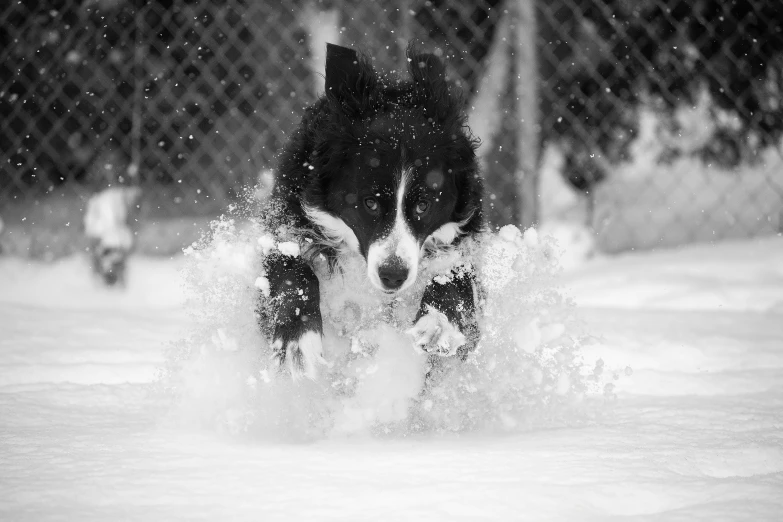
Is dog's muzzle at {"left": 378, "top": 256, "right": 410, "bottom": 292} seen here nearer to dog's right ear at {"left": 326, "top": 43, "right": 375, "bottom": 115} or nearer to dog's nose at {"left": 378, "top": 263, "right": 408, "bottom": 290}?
dog's nose at {"left": 378, "top": 263, "right": 408, "bottom": 290}

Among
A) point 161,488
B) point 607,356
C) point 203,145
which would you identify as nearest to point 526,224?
point 607,356

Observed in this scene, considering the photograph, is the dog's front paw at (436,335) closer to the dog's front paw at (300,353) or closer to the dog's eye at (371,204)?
the dog's front paw at (300,353)

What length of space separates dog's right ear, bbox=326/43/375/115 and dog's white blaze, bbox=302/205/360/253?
0.33 meters

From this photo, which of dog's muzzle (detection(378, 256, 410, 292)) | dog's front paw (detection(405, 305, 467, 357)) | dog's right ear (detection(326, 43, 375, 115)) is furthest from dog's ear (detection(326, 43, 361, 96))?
dog's front paw (detection(405, 305, 467, 357))

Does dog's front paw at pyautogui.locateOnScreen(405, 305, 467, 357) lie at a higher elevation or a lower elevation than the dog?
lower

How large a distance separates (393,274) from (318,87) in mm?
2608

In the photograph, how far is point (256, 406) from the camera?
200 centimetres

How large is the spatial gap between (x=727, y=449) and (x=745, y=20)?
3.84 metres

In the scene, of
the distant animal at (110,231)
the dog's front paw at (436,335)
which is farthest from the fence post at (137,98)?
the dog's front paw at (436,335)

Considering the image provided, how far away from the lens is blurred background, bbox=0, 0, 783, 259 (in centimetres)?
457

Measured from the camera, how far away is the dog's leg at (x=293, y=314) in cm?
199

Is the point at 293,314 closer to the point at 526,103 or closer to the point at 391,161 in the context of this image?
the point at 391,161

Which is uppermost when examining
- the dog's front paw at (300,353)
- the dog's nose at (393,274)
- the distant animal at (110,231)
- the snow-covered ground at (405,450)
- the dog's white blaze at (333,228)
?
the distant animal at (110,231)

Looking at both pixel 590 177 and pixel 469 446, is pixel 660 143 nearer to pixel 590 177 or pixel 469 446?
pixel 590 177
